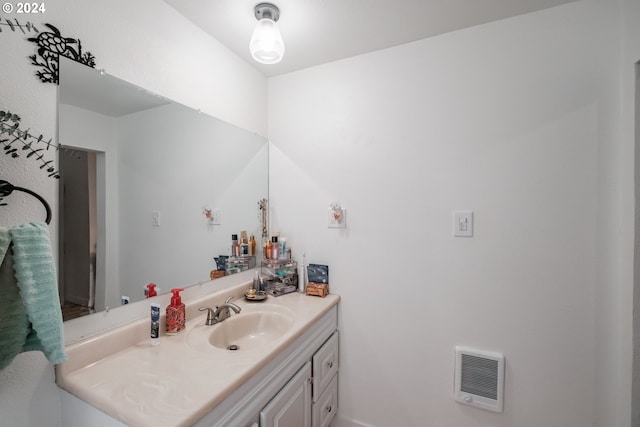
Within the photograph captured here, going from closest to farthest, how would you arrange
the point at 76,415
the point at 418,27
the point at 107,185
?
the point at 76,415, the point at 107,185, the point at 418,27

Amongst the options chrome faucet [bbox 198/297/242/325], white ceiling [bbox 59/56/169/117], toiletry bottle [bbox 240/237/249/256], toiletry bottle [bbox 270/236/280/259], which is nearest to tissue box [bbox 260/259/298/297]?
toiletry bottle [bbox 270/236/280/259]

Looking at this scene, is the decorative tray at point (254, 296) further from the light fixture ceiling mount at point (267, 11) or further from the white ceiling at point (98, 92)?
the light fixture ceiling mount at point (267, 11)

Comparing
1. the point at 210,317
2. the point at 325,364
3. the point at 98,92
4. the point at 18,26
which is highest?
the point at 18,26

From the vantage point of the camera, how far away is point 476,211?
1392 mm

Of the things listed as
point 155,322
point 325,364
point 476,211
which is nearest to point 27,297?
point 155,322

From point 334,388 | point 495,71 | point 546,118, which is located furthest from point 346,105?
point 334,388

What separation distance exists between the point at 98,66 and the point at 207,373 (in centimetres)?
114

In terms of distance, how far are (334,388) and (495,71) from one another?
192 cm

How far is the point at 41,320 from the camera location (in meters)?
0.71

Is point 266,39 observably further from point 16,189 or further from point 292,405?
point 292,405

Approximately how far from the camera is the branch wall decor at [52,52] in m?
0.86

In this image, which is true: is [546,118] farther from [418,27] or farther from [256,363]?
[256,363]

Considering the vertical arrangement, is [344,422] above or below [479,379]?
below

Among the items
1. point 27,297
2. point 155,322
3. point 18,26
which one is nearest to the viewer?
point 27,297
